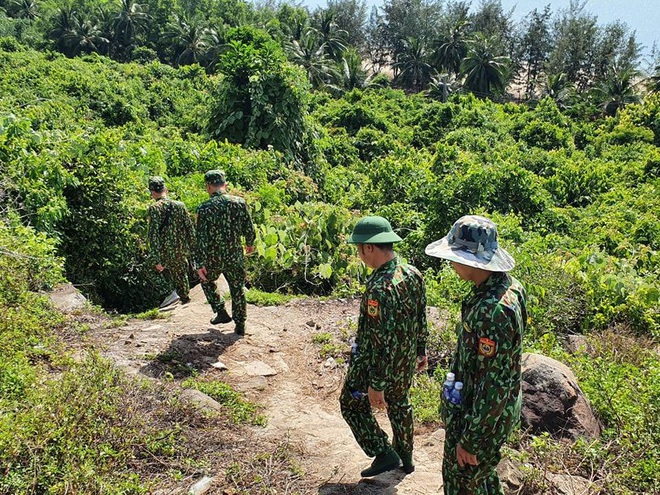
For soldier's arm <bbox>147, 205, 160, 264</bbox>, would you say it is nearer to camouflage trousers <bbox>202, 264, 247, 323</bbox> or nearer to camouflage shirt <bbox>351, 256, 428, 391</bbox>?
camouflage trousers <bbox>202, 264, 247, 323</bbox>

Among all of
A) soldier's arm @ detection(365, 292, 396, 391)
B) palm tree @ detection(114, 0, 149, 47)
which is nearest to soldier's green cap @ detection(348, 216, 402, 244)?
soldier's arm @ detection(365, 292, 396, 391)

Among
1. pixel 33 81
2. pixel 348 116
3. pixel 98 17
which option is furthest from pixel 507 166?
pixel 98 17

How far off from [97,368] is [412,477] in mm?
2332

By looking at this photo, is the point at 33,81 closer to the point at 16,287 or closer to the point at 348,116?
the point at 348,116

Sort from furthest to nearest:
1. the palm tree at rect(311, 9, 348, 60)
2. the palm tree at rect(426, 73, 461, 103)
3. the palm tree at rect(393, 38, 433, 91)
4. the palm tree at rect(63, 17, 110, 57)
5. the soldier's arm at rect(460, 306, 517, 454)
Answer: the palm tree at rect(393, 38, 433, 91)
the palm tree at rect(311, 9, 348, 60)
the palm tree at rect(63, 17, 110, 57)
the palm tree at rect(426, 73, 461, 103)
the soldier's arm at rect(460, 306, 517, 454)

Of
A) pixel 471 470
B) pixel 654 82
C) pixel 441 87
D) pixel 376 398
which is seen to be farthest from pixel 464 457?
pixel 654 82

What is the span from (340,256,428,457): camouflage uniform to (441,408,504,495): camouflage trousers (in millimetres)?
587

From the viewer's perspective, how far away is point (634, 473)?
12.9 feet

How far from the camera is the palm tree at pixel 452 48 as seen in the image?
44.2 metres

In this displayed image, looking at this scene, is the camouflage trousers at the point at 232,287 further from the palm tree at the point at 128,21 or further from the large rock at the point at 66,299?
the palm tree at the point at 128,21

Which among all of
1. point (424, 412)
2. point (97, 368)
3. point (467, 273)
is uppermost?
point (467, 273)

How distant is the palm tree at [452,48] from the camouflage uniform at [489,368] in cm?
4432

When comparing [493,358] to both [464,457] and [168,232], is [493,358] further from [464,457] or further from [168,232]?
[168,232]

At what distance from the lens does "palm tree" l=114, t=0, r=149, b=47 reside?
44.6 meters
